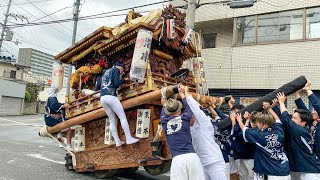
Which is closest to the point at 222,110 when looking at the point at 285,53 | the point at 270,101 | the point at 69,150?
the point at 270,101

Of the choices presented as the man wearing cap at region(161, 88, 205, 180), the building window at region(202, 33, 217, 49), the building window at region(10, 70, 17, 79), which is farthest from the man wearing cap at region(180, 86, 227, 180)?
the building window at region(10, 70, 17, 79)

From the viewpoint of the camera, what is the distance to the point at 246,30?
13930 millimetres

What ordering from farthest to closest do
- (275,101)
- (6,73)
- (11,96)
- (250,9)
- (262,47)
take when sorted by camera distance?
(6,73) → (11,96) → (250,9) → (262,47) → (275,101)

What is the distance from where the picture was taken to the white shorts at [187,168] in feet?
12.7

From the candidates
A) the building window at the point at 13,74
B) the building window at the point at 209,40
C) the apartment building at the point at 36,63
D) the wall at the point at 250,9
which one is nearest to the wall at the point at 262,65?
the building window at the point at 209,40

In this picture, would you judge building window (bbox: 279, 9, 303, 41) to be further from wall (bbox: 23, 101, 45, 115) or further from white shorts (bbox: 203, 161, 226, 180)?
wall (bbox: 23, 101, 45, 115)

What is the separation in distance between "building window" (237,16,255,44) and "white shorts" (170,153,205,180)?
10.9 meters

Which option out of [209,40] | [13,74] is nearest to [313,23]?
[209,40]

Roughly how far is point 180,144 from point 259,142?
1283 millimetres

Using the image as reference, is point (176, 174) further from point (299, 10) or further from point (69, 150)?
point (299, 10)

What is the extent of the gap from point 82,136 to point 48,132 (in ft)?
4.68

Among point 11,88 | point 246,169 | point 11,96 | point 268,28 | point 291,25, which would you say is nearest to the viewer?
point 246,169

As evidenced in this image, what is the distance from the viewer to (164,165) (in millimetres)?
6438

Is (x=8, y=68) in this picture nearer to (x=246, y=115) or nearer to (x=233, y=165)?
(x=233, y=165)
